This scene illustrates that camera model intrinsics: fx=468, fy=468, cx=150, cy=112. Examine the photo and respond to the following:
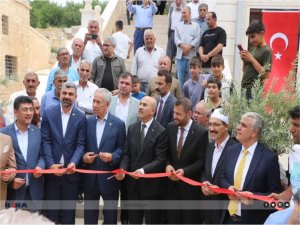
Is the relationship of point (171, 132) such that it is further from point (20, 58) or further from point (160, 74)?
point (20, 58)

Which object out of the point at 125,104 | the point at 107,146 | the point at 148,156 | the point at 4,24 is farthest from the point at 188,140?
the point at 4,24

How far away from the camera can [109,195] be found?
623 cm

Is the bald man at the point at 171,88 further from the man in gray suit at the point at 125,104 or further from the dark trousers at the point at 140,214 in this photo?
the dark trousers at the point at 140,214

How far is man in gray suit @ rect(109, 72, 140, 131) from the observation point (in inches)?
264

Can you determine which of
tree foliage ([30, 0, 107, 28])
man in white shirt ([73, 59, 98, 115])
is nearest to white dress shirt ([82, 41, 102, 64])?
man in white shirt ([73, 59, 98, 115])

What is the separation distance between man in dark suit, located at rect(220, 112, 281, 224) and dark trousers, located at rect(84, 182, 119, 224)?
1721 mm

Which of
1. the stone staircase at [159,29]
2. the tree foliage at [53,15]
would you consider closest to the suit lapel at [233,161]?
the stone staircase at [159,29]

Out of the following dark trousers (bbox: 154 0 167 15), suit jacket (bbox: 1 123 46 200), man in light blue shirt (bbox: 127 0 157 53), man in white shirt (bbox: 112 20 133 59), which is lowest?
suit jacket (bbox: 1 123 46 200)

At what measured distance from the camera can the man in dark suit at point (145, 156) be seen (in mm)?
5965

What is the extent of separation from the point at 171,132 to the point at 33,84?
8.05ft

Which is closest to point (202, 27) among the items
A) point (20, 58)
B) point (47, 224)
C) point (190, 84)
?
point (190, 84)

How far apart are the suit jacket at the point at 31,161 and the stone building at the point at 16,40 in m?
16.5

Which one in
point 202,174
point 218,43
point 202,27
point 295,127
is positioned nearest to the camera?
point 295,127

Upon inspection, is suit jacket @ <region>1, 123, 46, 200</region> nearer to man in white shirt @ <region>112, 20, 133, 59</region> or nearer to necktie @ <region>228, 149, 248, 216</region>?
necktie @ <region>228, 149, 248, 216</region>
